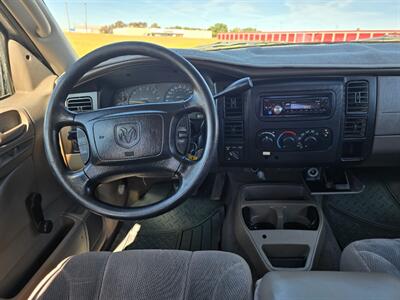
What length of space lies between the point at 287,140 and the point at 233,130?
0.77 ft

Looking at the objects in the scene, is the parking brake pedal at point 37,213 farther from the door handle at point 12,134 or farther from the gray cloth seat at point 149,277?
the gray cloth seat at point 149,277

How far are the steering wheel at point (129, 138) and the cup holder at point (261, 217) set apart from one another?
769 millimetres

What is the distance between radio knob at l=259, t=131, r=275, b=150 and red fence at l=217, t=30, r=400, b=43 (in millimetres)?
528

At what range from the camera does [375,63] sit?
5.08ft

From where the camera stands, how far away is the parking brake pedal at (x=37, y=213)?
1537 mm

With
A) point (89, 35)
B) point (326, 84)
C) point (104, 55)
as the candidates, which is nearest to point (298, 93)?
point (326, 84)

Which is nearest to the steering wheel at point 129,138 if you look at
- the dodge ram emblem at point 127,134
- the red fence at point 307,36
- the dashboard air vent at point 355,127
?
the dodge ram emblem at point 127,134

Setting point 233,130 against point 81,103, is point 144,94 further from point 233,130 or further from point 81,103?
point 233,130

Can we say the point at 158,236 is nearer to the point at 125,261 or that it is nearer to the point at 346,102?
the point at 125,261

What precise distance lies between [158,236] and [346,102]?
1225 mm

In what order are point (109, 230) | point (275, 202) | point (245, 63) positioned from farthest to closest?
point (109, 230)
point (275, 202)
point (245, 63)

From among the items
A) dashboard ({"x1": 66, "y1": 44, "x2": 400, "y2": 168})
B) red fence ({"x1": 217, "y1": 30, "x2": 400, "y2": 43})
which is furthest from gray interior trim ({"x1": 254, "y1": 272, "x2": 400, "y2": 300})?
red fence ({"x1": 217, "y1": 30, "x2": 400, "y2": 43})

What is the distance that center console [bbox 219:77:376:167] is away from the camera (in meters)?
1.58

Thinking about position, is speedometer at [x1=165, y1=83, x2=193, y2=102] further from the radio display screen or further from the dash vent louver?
the radio display screen
